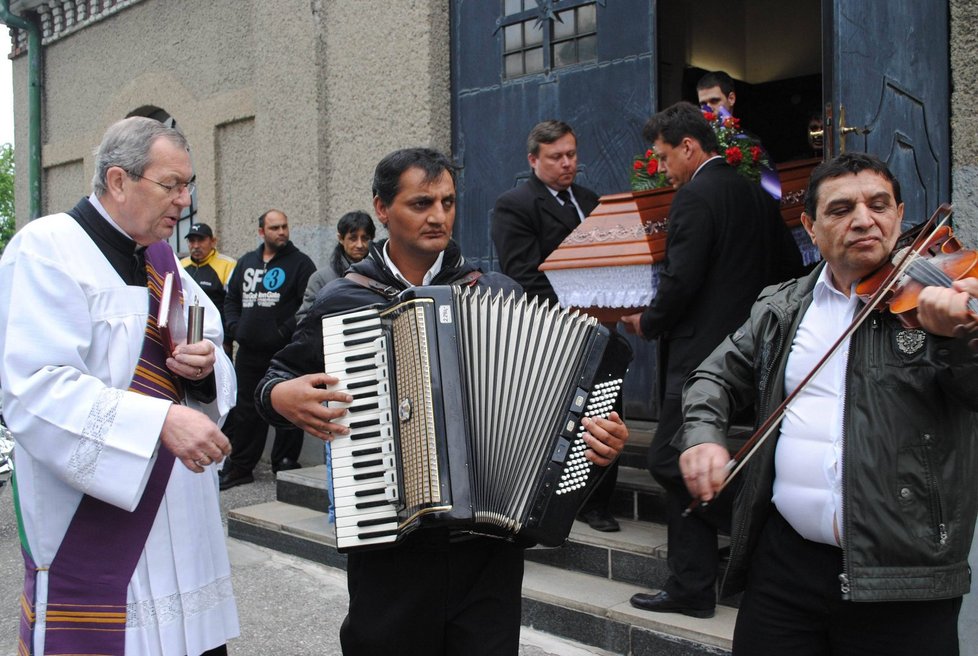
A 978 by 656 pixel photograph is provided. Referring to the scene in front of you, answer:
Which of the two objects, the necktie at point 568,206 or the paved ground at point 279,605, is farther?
the necktie at point 568,206

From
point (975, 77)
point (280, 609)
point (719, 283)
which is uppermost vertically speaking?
point (975, 77)

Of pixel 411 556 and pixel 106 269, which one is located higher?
pixel 106 269

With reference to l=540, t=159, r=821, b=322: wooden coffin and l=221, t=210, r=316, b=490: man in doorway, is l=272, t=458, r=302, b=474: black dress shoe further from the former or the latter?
l=540, t=159, r=821, b=322: wooden coffin

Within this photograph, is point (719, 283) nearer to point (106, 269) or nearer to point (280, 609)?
point (106, 269)

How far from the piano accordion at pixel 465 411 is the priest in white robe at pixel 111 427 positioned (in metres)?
0.39

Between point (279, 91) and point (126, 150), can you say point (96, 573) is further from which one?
point (279, 91)

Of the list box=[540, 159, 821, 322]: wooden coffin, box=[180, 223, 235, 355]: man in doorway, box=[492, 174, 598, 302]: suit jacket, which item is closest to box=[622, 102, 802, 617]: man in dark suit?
box=[540, 159, 821, 322]: wooden coffin

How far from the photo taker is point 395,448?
7.49 ft

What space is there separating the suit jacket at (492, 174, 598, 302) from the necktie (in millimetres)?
32

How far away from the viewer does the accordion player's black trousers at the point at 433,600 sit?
2387 millimetres

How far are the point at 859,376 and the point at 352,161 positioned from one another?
5.61 meters

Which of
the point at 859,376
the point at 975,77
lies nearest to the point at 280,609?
the point at 859,376

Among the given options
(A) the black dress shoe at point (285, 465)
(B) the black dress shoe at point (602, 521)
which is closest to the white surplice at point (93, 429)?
(B) the black dress shoe at point (602, 521)

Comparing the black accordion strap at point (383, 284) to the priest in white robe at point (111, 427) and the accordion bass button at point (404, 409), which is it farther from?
the priest in white robe at point (111, 427)
